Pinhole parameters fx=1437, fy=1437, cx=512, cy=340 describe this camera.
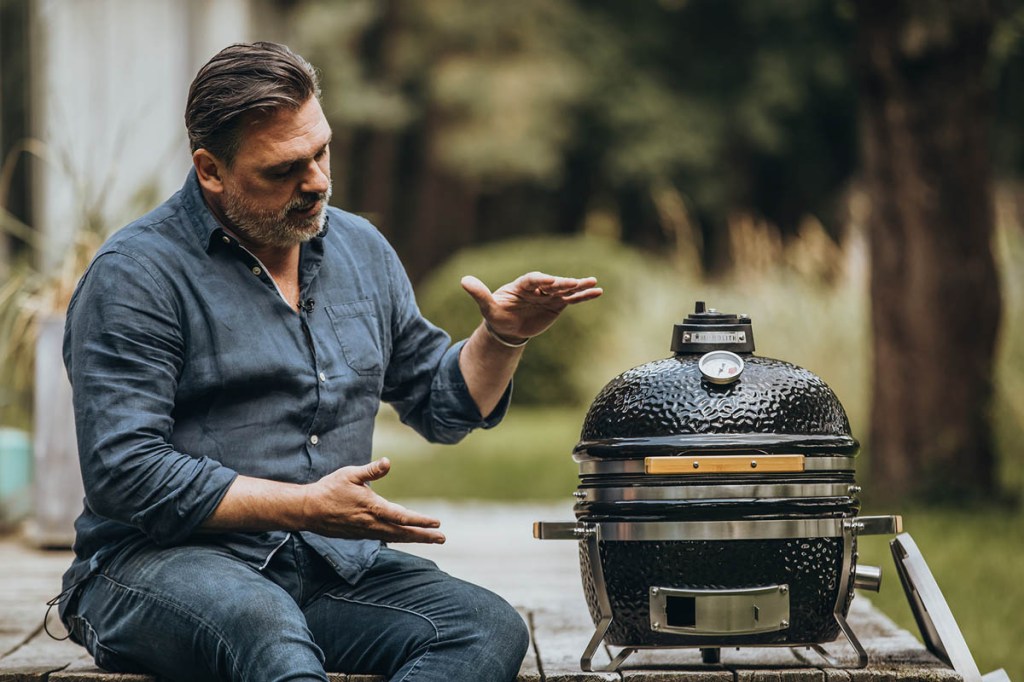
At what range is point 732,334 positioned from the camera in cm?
262

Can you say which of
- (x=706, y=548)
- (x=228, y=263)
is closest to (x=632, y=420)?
(x=706, y=548)

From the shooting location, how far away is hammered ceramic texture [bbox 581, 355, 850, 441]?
248cm

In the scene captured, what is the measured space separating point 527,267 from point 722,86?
7416 millimetres

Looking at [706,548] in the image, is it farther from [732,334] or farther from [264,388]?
[264,388]

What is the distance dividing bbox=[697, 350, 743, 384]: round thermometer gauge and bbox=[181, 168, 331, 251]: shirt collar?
91 cm

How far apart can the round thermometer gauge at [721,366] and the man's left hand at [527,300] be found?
23cm

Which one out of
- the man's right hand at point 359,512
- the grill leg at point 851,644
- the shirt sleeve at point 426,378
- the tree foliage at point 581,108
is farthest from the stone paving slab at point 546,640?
the tree foliage at point 581,108

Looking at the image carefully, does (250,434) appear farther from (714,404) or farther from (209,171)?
(714,404)

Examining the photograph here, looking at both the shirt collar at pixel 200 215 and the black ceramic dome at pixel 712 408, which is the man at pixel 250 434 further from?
the black ceramic dome at pixel 712 408

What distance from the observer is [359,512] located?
2.36 metres

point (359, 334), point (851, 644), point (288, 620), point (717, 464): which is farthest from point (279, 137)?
point (851, 644)

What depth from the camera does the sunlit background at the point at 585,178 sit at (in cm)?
541

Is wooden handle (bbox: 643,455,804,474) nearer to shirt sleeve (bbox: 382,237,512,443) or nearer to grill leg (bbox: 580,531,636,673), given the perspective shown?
grill leg (bbox: 580,531,636,673)

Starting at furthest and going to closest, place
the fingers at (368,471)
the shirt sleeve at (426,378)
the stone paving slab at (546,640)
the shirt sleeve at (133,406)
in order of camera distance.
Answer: the shirt sleeve at (426,378)
the stone paving slab at (546,640)
the shirt sleeve at (133,406)
the fingers at (368,471)
